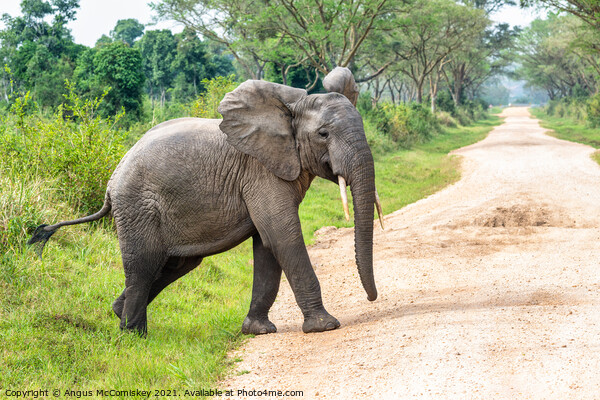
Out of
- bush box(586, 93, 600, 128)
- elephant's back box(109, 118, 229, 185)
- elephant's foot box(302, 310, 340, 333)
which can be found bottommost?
elephant's foot box(302, 310, 340, 333)

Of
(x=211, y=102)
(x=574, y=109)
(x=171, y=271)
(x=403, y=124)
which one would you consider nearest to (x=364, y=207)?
(x=171, y=271)

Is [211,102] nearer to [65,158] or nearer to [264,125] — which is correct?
[65,158]

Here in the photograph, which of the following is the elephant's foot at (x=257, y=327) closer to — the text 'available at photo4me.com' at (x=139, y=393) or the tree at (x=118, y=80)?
the text 'available at photo4me.com' at (x=139, y=393)

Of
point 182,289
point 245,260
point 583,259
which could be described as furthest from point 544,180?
point 182,289

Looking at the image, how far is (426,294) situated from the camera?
21.0 ft

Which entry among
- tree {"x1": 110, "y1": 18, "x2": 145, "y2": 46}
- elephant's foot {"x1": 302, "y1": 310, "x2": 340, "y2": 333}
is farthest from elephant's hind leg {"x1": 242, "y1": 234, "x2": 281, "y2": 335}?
tree {"x1": 110, "y1": 18, "x2": 145, "y2": 46}

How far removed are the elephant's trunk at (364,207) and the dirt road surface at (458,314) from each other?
20.8 inches

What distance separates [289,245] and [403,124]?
20870mm

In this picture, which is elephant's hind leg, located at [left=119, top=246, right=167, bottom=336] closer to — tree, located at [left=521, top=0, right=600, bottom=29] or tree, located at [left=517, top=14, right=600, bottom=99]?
tree, located at [left=521, top=0, right=600, bottom=29]

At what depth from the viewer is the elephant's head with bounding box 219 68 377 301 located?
493cm

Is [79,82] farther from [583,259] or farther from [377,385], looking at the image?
[377,385]

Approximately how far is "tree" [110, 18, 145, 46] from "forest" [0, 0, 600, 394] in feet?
54.9

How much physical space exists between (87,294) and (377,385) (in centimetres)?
353

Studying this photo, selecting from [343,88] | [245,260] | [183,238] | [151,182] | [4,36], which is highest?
[4,36]
